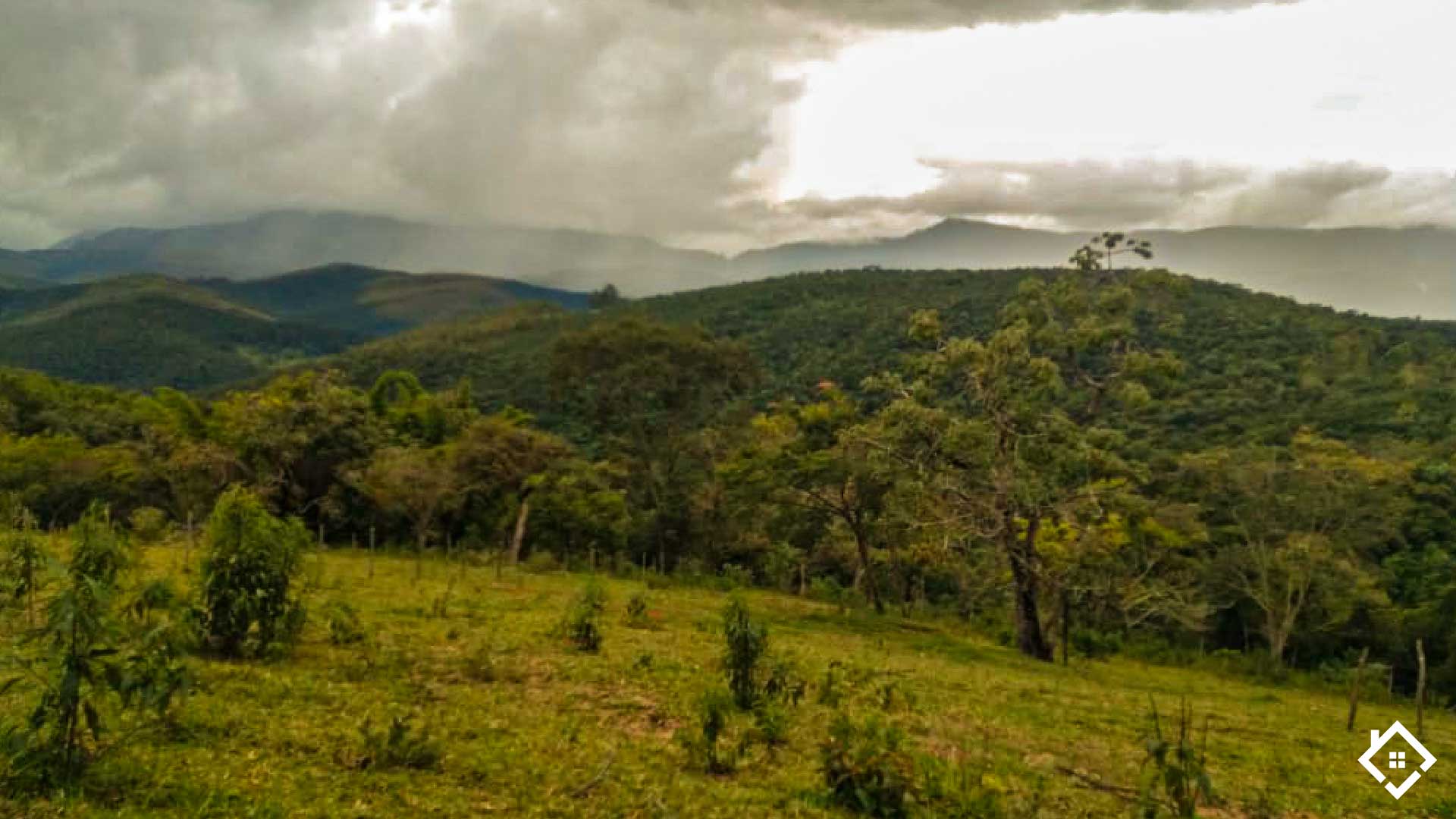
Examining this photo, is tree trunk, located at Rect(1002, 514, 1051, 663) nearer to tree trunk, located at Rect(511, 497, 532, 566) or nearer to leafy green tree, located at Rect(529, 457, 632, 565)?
tree trunk, located at Rect(511, 497, 532, 566)

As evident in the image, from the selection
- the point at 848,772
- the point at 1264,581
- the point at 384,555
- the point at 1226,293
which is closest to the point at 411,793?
the point at 848,772

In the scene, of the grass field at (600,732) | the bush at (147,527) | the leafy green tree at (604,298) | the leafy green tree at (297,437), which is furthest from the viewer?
the leafy green tree at (604,298)

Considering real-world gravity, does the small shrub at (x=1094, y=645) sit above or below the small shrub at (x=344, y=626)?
below

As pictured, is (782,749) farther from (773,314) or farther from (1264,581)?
(773,314)

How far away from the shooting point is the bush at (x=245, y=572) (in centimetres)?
1023

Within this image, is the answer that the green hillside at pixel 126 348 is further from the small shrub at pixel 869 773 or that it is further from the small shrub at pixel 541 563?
the small shrub at pixel 869 773

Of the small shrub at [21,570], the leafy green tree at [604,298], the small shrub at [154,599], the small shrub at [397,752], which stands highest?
the leafy green tree at [604,298]

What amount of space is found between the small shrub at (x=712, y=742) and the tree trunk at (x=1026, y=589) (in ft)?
50.7

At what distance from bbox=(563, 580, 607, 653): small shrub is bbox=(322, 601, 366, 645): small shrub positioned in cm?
330

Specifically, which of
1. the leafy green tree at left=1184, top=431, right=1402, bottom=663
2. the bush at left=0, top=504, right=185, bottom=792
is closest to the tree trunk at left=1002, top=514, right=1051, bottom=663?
the leafy green tree at left=1184, top=431, right=1402, bottom=663

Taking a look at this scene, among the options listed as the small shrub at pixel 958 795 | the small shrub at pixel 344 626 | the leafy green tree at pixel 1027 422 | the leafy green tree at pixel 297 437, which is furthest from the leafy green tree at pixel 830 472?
the leafy green tree at pixel 297 437

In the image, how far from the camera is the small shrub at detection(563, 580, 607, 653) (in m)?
14.4

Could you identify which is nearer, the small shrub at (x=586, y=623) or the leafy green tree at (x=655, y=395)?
the small shrub at (x=586, y=623)

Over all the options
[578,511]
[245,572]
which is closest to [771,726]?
[245,572]
